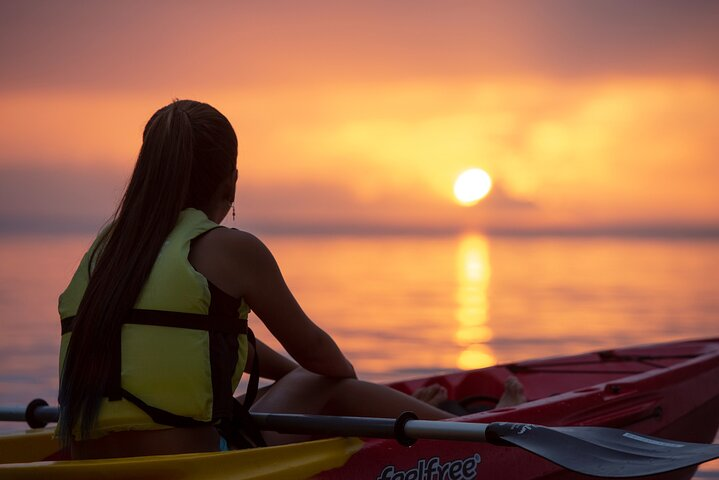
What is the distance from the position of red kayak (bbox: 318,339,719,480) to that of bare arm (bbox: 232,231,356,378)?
35 cm

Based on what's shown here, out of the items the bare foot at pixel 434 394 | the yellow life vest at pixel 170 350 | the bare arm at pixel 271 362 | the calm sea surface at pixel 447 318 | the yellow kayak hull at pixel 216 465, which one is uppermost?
the yellow life vest at pixel 170 350

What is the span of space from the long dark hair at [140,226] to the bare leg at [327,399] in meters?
0.84

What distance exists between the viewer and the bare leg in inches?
159

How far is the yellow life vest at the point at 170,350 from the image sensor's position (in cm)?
328

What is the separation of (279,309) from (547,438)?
3.37ft

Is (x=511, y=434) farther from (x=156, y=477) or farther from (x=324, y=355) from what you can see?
(x=156, y=477)

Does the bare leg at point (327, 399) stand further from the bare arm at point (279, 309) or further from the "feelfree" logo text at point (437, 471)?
the "feelfree" logo text at point (437, 471)

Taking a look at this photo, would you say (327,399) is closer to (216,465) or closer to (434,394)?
(216,465)

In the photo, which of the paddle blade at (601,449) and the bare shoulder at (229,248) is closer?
the bare shoulder at (229,248)

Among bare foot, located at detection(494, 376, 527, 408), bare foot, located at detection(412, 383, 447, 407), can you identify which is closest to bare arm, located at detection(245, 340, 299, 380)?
bare foot, located at detection(412, 383, 447, 407)

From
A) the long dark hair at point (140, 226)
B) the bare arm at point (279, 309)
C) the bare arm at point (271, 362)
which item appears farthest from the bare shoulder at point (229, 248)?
the bare arm at point (271, 362)

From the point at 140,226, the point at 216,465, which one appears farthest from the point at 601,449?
the point at 140,226

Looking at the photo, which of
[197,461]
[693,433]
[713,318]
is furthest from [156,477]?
[713,318]

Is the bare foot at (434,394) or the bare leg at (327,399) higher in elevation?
the bare leg at (327,399)
